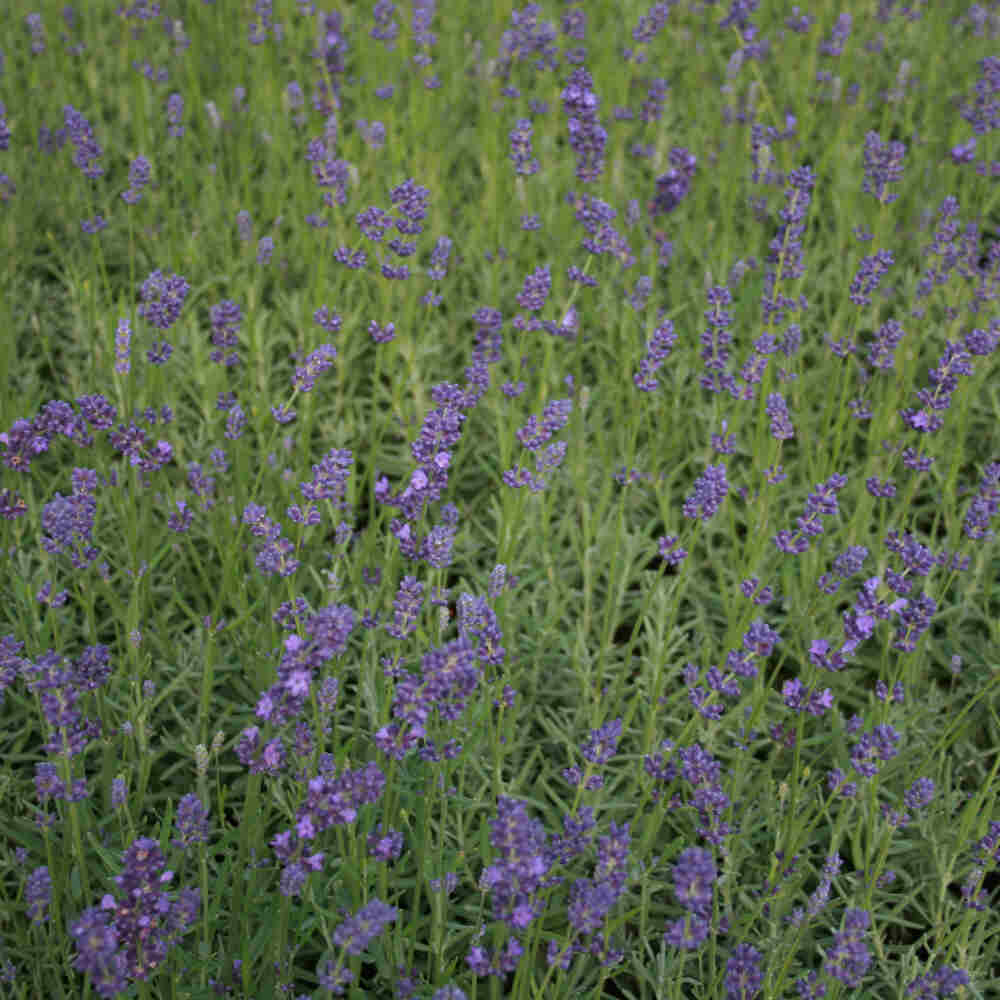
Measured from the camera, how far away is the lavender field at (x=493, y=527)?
195 cm

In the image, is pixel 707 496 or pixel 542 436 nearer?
pixel 707 496

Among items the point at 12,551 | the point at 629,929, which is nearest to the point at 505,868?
the point at 629,929

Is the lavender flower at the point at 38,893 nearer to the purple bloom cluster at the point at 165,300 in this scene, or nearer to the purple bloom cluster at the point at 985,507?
the purple bloom cluster at the point at 165,300

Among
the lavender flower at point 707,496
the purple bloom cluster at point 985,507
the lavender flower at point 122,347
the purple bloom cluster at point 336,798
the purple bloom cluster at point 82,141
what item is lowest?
the purple bloom cluster at point 336,798

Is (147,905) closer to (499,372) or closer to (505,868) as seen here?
(505,868)

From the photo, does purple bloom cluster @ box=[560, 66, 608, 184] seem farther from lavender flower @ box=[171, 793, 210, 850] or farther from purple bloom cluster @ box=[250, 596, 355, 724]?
lavender flower @ box=[171, 793, 210, 850]

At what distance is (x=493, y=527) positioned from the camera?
3354 mm

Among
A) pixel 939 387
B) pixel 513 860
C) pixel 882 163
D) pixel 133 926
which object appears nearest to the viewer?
pixel 513 860

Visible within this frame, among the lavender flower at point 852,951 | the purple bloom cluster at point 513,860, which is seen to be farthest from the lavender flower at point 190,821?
the lavender flower at point 852,951

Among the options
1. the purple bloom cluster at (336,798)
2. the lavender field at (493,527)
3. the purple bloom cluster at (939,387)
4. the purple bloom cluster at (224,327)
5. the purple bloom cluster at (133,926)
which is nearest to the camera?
the purple bloom cluster at (133,926)

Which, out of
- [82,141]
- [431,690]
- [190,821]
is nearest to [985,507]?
[431,690]

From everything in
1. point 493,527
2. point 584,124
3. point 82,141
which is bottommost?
point 493,527

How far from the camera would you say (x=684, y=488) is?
349cm

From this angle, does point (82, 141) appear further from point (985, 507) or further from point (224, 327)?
point (985, 507)
